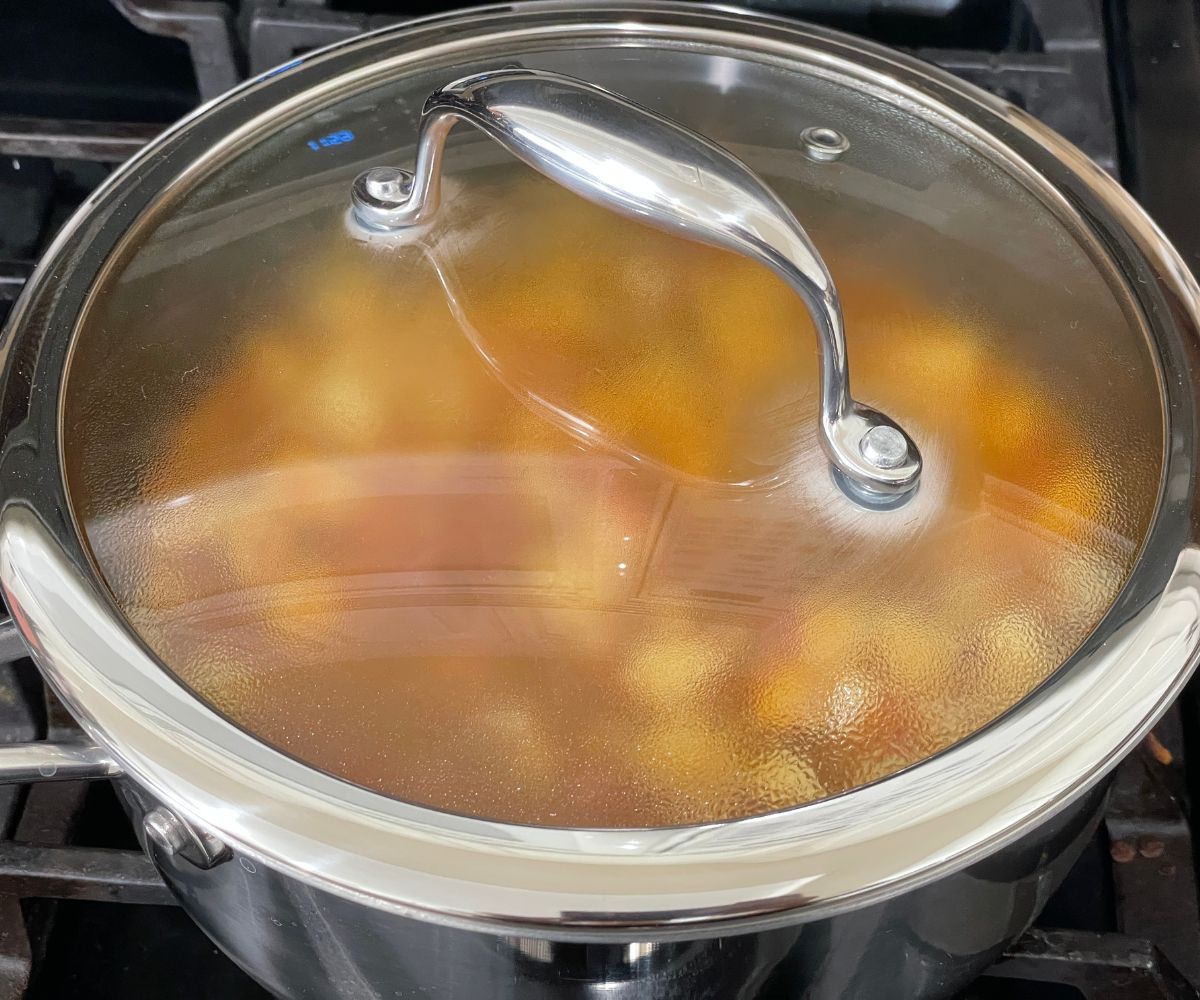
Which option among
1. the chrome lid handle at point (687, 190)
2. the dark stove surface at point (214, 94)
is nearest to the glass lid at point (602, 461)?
the chrome lid handle at point (687, 190)

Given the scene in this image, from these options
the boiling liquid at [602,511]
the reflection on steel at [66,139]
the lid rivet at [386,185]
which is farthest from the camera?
the reflection on steel at [66,139]

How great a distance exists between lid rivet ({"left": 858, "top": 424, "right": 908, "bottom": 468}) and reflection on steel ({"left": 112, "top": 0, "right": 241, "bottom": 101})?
2.11 ft

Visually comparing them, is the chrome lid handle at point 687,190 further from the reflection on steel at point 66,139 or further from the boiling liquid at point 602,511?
the reflection on steel at point 66,139

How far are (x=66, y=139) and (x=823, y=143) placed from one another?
21.3 inches

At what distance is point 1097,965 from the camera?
637 mm

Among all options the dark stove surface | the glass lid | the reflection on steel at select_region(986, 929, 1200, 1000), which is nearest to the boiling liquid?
the glass lid

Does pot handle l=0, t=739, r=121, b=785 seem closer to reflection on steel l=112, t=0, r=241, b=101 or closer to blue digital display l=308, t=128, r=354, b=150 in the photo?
blue digital display l=308, t=128, r=354, b=150

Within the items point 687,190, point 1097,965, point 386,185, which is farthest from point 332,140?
point 1097,965

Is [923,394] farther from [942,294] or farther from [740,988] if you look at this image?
[740,988]

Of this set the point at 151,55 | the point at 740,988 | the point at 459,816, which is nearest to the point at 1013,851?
the point at 740,988

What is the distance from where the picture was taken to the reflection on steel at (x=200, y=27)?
0.90 m

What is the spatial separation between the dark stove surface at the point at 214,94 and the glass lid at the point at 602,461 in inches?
5.7

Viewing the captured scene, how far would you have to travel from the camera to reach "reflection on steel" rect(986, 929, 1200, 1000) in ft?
2.07

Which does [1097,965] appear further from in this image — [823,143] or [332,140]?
[332,140]
